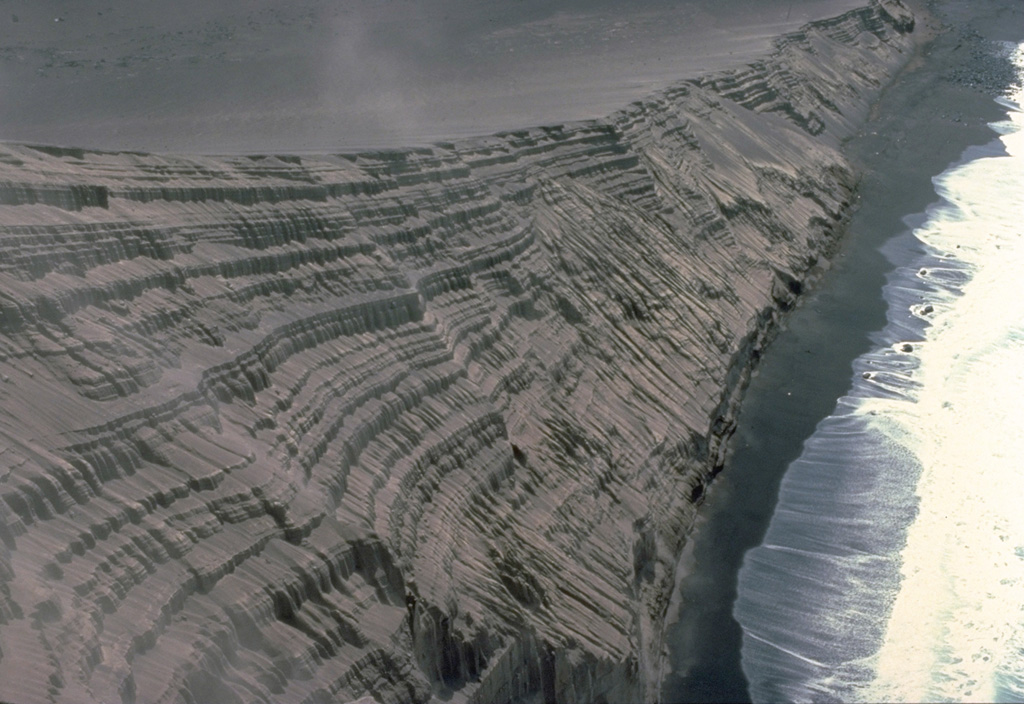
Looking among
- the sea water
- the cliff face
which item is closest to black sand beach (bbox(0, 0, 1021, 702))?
the cliff face

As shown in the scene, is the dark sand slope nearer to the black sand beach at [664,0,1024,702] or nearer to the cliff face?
the cliff face

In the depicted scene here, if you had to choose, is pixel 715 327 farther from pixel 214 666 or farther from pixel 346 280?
pixel 214 666

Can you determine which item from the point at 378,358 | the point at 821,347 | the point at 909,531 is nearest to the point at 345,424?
the point at 378,358

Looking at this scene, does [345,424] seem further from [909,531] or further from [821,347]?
[821,347]

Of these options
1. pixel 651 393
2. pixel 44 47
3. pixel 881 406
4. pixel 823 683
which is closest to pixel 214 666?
pixel 823 683

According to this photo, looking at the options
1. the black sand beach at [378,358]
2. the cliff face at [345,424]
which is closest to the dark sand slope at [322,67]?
the black sand beach at [378,358]

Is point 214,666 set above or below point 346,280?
below
